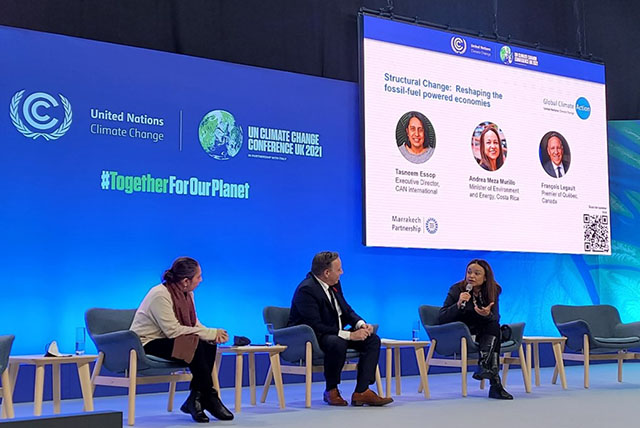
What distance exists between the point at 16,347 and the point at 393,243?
10.3ft

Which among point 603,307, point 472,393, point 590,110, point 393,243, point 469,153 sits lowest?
point 472,393

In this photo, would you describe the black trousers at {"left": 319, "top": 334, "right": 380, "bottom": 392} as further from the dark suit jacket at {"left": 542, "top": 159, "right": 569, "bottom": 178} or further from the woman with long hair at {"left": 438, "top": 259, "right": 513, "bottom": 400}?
the dark suit jacket at {"left": 542, "top": 159, "right": 569, "bottom": 178}

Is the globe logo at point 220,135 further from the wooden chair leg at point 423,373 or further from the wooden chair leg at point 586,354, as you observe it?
the wooden chair leg at point 586,354

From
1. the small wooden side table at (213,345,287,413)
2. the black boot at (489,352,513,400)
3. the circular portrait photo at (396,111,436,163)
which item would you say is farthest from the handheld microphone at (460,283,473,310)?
the circular portrait photo at (396,111,436,163)

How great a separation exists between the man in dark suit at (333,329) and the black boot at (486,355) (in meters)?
0.82

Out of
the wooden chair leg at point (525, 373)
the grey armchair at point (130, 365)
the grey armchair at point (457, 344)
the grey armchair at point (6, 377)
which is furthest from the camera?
the wooden chair leg at point (525, 373)

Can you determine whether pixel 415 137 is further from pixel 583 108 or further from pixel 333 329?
pixel 333 329

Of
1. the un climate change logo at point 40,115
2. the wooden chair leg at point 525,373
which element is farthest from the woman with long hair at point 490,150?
the un climate change logo at point 40,115

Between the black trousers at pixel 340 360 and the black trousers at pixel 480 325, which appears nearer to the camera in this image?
the black trousers at pixel 340 360

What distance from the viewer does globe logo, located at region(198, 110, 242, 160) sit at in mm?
6871

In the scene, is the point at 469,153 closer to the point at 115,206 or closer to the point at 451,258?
the point at 451,258

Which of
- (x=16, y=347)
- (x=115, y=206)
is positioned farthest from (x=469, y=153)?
(x=16, y=347)

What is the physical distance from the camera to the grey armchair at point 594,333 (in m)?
6.63

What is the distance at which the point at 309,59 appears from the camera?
7.62 metres
